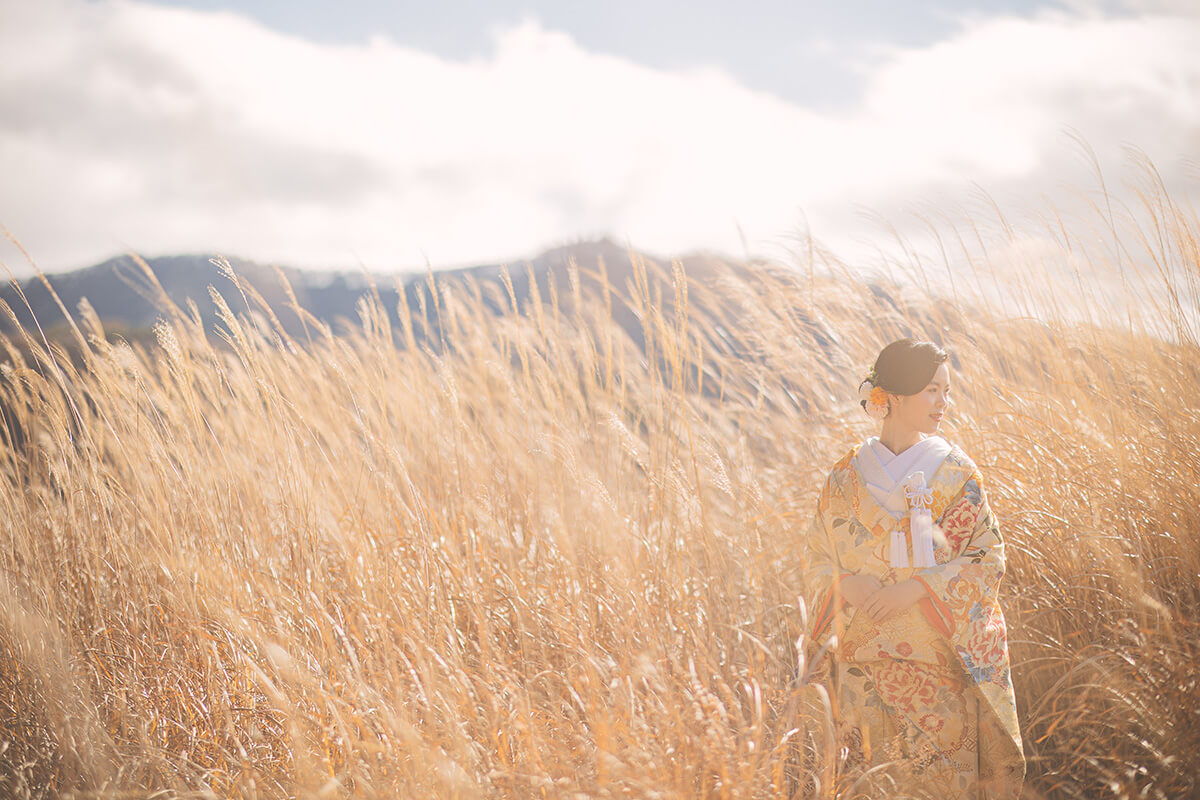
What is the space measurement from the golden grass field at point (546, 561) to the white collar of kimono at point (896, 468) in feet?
1.29

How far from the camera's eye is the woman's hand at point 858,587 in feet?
4.39

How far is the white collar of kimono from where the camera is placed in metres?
1.37

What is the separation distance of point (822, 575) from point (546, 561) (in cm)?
98

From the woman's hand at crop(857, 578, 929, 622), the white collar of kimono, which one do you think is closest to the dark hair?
the white collar of kimono

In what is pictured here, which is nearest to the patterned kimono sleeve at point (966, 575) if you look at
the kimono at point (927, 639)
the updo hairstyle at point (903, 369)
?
Answer: the kimono at point (927, 639)

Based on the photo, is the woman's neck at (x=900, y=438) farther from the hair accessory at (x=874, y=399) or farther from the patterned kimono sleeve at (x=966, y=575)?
the patterned kimono sleeve at (x=966, y=575)

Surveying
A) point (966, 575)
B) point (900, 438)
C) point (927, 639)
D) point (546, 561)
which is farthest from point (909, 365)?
point (546, 561)

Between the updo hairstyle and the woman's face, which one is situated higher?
the updo hairstyle

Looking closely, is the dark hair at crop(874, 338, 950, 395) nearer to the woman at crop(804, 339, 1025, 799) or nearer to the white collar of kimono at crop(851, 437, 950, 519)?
the woman at crop(804, 339, 1025, 799)

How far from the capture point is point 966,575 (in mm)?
1321

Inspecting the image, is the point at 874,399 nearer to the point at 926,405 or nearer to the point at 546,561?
the point at 926,405

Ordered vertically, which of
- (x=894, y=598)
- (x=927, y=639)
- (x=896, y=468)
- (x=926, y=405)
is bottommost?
(x=927, y=639)

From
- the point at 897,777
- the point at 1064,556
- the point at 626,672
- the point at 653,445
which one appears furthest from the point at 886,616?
the point at 653,445

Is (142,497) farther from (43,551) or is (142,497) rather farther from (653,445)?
(653,445)
